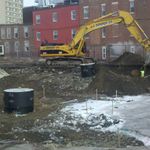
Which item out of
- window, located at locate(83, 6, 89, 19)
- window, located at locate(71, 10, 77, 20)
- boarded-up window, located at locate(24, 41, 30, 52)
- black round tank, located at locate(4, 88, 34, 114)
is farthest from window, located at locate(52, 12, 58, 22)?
black round tank, located at locate(4, 88, 34, 114)

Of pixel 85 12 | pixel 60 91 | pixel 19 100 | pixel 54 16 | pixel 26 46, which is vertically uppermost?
pixel 85 12

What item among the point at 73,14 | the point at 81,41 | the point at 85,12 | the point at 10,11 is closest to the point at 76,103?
the point at 81,41

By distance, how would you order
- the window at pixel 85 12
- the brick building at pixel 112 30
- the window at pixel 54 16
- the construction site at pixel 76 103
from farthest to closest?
1. the window at pixel 54 16
2. the window at pixel 85 12
3. the brick building at pixel 112 30
4. the construction site at pixel 76 103

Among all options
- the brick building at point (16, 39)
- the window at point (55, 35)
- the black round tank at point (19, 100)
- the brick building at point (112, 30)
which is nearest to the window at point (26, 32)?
the brick building at point (16, 39)

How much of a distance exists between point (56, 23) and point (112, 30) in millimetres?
14234

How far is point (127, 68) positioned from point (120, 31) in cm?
2175

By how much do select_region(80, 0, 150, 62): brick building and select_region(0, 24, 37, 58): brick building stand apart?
18.5 m

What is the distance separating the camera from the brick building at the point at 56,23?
68000mm

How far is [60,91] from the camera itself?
90.5 feet

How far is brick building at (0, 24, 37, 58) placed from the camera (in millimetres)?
80125

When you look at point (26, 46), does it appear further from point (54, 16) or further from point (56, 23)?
point (56, 23)

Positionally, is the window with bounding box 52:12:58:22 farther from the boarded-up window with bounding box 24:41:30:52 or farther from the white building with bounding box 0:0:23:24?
the white building with bounding box 0:0:23:24

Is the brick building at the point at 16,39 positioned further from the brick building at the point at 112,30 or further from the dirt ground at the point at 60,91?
the dirt ground at the point at 60,91

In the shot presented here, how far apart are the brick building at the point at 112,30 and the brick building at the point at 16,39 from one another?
1849 cm
